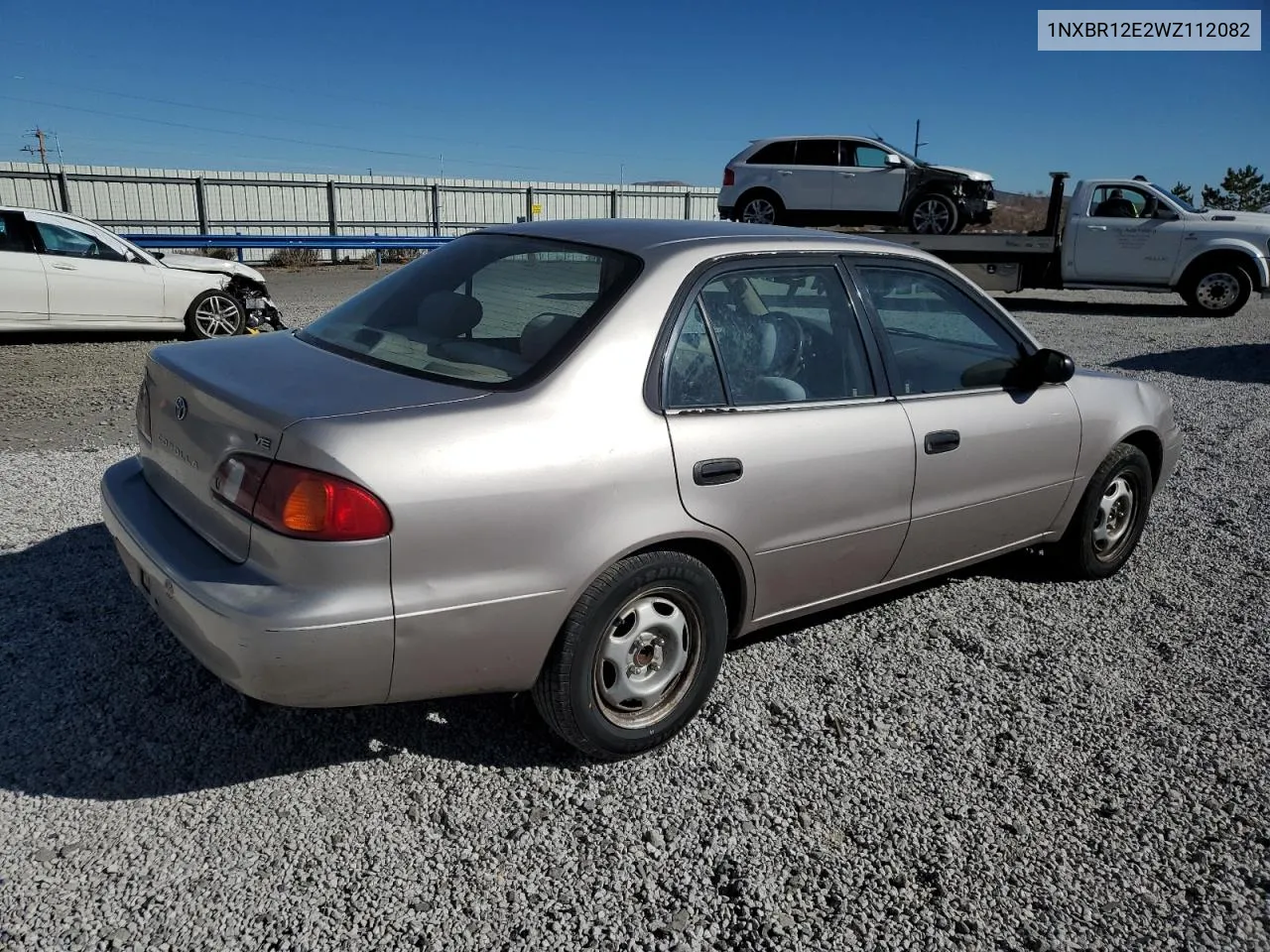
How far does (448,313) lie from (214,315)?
341 inches

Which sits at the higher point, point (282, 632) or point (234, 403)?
point (234, 403)

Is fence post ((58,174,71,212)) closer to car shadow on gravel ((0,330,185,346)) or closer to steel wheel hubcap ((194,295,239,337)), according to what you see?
car shadow on gravel ((0,330,185,346))

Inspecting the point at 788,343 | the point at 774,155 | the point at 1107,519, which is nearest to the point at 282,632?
the point at 788,343

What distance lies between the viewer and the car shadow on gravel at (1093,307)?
54.6ft

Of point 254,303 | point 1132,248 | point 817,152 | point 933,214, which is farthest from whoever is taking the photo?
point 817,152

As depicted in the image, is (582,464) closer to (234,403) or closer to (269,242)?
(234,403)

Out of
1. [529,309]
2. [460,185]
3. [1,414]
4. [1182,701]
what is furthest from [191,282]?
[460,185]

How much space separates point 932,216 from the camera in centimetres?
1680

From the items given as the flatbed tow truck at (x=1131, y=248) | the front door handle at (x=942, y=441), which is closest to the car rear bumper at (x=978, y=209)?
the flatbed tow truck at (x=1131, y=248)

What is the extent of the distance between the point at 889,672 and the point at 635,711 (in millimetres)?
1156

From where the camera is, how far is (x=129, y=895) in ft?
8.09

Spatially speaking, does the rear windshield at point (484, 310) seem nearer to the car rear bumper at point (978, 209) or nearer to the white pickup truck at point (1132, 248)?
the white pickup truck at point (1132, 248)

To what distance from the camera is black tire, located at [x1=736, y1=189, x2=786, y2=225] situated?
57.5 ft

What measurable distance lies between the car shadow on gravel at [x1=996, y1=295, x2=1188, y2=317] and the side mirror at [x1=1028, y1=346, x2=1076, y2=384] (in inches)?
536
